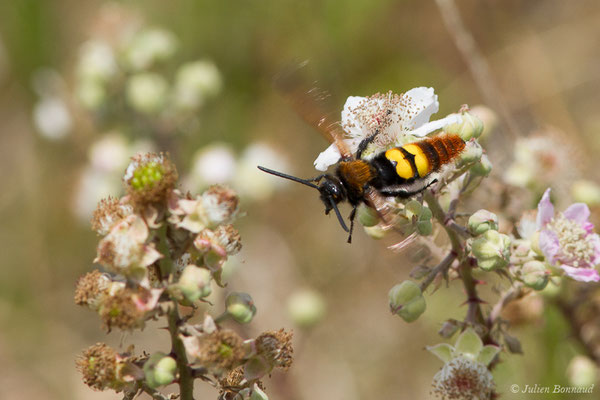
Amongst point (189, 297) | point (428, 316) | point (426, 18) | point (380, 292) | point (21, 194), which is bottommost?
point (189, 297)

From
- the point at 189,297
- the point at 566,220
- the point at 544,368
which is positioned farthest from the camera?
the point at 544,368

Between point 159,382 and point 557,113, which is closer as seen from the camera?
point 159,382

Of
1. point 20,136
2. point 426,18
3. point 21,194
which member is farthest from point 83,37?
point 426,18

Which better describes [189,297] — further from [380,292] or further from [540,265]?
[380,292]

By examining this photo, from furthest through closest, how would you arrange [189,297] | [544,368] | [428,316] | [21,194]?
1. [21,194]
2. [428,316]
3. [544,368]
4. [189,297]

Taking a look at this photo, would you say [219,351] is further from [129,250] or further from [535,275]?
[535,275]
